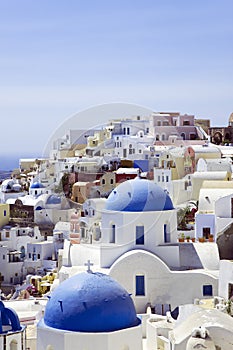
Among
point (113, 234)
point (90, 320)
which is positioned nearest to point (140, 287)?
point (113, 234)

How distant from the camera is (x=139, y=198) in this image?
2308 cm

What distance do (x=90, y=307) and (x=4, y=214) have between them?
32.7 meters

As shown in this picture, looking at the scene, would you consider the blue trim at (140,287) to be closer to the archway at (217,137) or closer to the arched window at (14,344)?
the arched window at (14,344)

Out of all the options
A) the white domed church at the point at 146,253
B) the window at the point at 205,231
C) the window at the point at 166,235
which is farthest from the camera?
the window at the point at 205,231

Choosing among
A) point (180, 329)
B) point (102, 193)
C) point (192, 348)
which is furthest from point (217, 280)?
point (102, 193)

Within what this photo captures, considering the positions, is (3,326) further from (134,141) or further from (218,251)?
(134,141)

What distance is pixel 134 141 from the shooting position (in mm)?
50188

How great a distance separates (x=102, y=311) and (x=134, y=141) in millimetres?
34219

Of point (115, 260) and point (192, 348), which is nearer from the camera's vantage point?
point (192, 348)

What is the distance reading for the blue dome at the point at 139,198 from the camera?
75.5ft

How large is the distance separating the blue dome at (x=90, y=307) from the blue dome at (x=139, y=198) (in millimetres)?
6113

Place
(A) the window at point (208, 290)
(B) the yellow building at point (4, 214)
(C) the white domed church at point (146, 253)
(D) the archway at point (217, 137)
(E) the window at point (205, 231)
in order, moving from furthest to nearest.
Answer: (D) the archway at point (217, 137), (B) the yellow building at point (4, 214), (E) the window at point (205, 231), (A) the window at point (208, 290), (C) the white domed church at point (146, 253)

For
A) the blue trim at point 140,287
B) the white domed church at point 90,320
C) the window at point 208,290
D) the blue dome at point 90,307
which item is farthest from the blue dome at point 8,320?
the window at point 208,290

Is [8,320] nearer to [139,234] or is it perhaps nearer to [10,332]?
[10,332]
